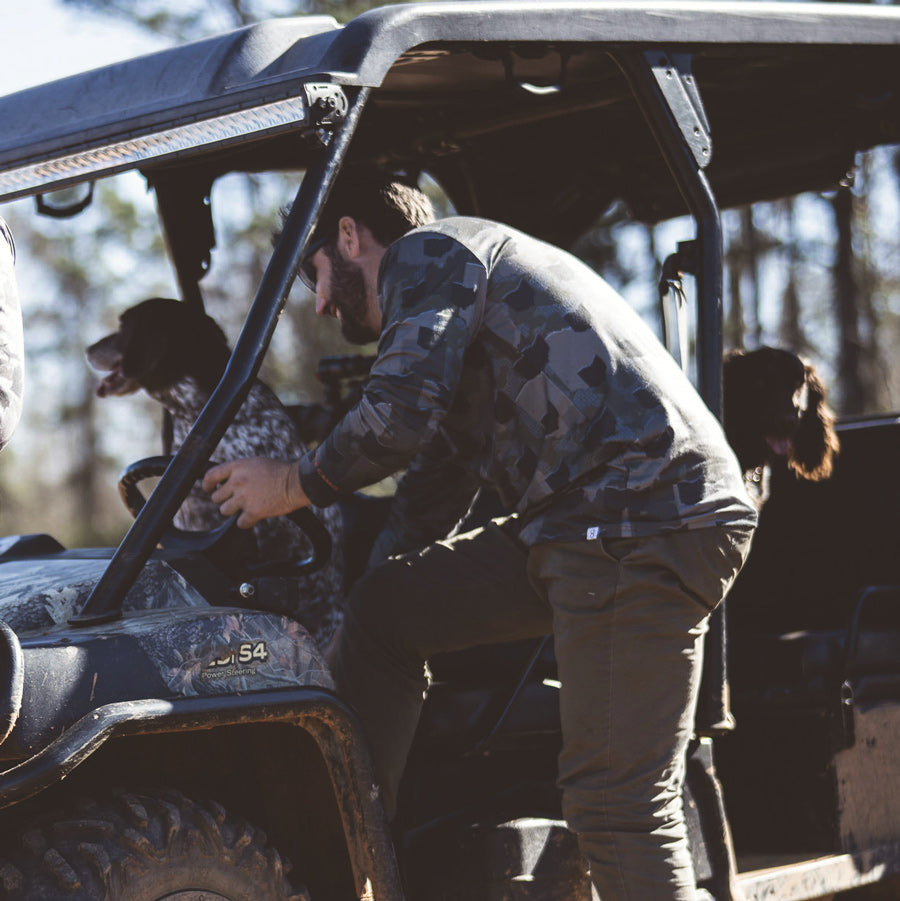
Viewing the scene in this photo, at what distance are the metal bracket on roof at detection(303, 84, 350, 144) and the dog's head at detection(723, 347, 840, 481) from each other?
1.89 meters

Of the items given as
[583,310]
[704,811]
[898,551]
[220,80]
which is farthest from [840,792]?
[220,80]

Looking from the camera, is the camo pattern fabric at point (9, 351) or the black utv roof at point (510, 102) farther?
the black utv roof at point (510, 102)

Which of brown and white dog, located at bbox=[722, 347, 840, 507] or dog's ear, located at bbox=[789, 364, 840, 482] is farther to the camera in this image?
dog's ear, located at bbox=[789, 364, 840, 482]

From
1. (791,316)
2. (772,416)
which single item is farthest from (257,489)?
(791,316)

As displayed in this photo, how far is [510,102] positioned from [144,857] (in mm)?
2547

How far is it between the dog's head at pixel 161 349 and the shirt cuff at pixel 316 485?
1.56 metres

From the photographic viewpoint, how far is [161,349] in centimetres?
420

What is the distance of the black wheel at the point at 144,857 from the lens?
2160mm

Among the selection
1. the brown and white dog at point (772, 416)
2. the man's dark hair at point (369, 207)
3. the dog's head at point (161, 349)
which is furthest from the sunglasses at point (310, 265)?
the brown and white dog at point (772, 416)

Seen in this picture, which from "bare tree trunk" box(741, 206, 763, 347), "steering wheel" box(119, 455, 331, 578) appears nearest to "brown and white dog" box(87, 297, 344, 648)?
"steering wheel" box(119, 455, 331, 578)

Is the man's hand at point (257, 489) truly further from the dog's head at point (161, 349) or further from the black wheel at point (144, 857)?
the dog's head at point (161, 349)

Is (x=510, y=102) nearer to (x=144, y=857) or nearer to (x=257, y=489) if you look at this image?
(x=257, y=489)

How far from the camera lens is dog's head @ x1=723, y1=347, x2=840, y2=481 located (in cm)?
405

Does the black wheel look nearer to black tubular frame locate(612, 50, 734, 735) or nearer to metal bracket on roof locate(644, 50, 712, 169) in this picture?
black tubular frame locate(612, 50, 734, 735)
